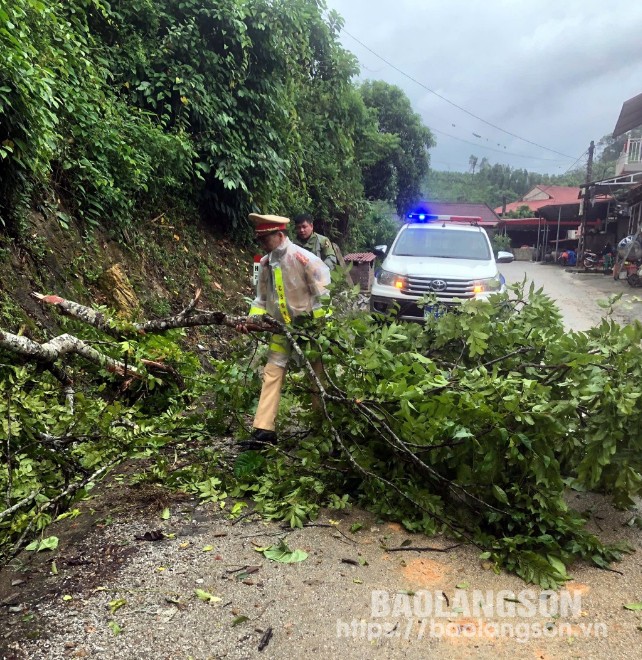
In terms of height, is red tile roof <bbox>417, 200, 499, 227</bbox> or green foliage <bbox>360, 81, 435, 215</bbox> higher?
green foliage <bbox>360, 81, 435, 215</bbox>

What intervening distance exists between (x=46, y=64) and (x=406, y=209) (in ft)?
75.3

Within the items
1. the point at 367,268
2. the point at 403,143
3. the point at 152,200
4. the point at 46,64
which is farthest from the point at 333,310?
the point at 403,143

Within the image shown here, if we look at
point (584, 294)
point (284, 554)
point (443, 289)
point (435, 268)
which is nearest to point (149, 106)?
point (435, 268)

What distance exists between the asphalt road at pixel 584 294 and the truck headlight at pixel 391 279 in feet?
5.54

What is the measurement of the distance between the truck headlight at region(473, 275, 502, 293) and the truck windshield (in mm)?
901

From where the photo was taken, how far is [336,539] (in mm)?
3148

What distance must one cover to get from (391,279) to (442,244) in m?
1.52

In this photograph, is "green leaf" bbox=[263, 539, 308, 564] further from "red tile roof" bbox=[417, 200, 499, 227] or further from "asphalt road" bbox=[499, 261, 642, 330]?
"red tile roof" bbox=[417, 200, 499, 227]

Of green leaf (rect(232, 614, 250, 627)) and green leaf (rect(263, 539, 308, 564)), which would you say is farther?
green leaf (rect(263, 539, 308, 564))

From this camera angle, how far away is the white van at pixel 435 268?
7781 mm

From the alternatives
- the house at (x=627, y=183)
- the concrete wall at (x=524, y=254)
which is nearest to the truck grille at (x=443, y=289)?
the house at (x=627, y=183)

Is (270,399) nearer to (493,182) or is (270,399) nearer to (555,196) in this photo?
(555,196)

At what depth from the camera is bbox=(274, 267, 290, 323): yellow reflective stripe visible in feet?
13.8

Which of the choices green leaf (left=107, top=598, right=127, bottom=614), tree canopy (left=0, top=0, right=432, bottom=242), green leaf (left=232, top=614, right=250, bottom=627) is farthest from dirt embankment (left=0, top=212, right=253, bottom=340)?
green leaf (left=232, top=614, right=250, bottom=627)
